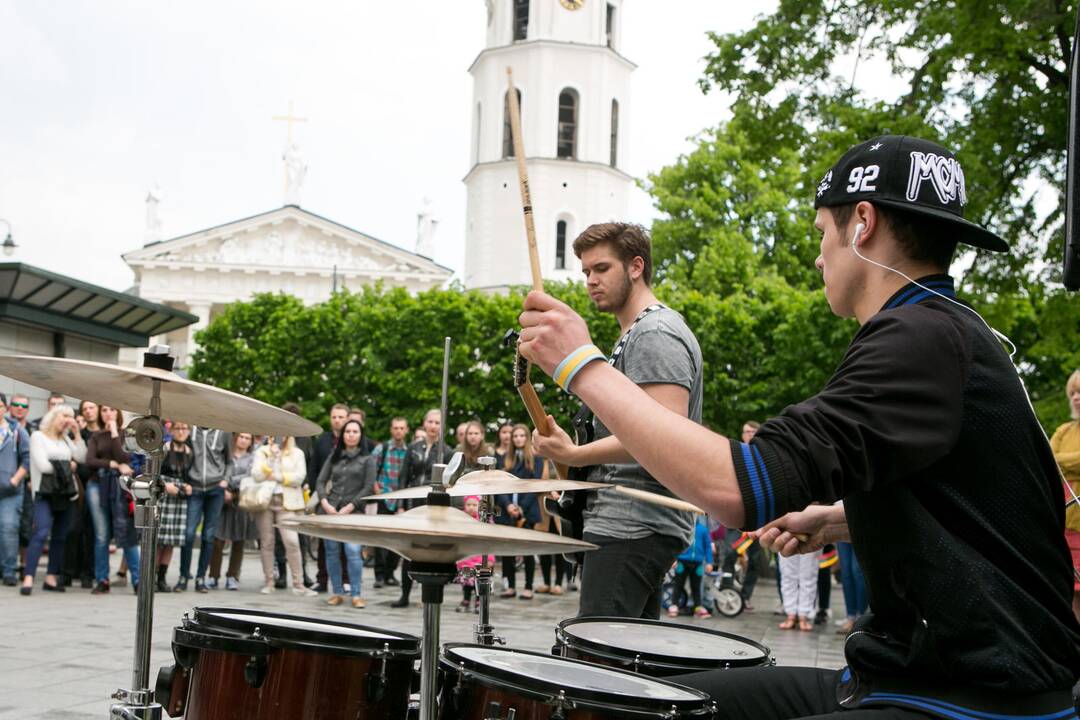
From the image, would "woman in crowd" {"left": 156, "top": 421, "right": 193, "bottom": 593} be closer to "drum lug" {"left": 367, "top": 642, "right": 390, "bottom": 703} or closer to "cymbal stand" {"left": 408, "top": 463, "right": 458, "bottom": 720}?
"drum lug" {"left": 367, "top": 642, "right": 390, "bottom": 703}

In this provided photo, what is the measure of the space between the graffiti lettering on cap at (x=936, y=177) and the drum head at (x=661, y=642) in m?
1.65

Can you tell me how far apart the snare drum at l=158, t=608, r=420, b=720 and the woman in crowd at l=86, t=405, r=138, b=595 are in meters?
9.67

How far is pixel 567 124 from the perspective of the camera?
6388 centimetres

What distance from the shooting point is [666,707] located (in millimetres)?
2652

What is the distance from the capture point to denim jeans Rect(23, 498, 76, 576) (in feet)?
40.4

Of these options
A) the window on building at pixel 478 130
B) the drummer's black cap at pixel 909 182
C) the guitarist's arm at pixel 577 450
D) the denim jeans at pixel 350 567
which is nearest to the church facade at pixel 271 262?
the window on building at pixel 478 130

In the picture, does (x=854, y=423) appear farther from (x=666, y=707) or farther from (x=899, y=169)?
(x=666, y=707)

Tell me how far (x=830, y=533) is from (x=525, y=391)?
1.02 metres

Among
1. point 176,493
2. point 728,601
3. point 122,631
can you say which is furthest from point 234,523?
point 728,601

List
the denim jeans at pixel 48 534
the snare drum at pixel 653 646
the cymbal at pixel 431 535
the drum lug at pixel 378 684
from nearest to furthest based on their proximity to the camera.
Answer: the cymbal at pixel 431 535, the drum lug at pixel 378 684, the snare drum at pixel 653 646, the denim jeans at pixel 48 534

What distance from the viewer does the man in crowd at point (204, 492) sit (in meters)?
13.3

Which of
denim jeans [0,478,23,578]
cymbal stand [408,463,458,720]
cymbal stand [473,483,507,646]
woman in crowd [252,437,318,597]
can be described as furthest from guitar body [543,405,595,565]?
denim jeans [0,478,23,578]

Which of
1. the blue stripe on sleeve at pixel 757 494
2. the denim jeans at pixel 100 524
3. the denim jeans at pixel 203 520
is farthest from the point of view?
the denim jeans at pixel 203 520

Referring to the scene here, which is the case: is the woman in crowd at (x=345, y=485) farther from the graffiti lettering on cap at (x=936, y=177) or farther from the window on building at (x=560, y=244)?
the window on building at (x=560, y=244)
